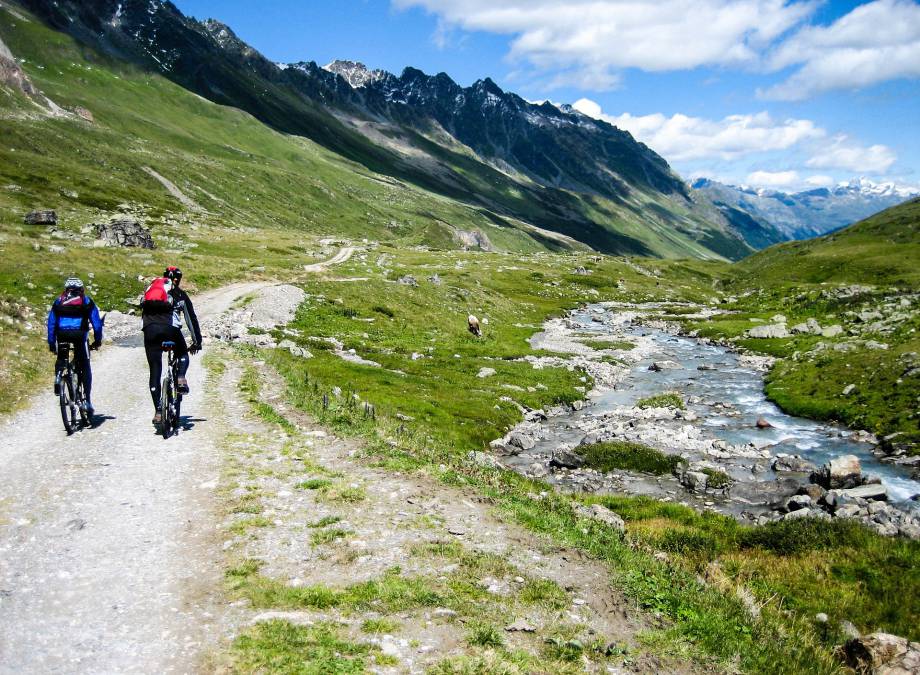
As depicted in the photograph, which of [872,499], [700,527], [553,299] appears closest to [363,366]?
[700,527]

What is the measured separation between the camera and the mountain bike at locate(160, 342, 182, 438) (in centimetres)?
1683

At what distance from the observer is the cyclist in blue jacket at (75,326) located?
16859 millimetres

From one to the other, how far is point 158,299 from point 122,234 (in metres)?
72.8

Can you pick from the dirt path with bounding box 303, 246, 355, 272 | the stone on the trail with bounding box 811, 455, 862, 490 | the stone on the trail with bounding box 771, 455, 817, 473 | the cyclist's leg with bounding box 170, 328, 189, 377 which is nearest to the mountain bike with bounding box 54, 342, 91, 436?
the cyclist's leg with bounding box 170, 328, 189, 377

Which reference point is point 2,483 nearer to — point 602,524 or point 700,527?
point 602,524

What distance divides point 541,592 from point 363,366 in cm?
3470

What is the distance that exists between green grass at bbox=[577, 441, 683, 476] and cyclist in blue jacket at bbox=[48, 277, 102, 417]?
77.9 feet

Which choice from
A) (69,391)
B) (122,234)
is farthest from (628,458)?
(122,234)

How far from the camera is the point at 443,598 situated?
921 centimetres

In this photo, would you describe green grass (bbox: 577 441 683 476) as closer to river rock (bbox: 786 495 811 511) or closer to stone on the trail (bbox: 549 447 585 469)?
stone on the trail (bbox: 549 447 585 469)

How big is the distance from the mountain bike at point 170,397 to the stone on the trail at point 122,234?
6986 cm

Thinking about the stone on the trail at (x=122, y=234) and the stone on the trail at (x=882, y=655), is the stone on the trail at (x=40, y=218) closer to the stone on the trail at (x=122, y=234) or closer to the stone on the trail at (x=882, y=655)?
the stone on the trail at (x=122, y=234)

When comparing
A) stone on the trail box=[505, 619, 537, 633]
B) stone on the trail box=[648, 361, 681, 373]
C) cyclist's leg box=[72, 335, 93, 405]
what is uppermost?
cyclist's leg box=[72, 335, 93, 405]

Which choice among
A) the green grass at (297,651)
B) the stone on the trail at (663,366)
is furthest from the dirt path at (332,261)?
the green grass at (297,651)
